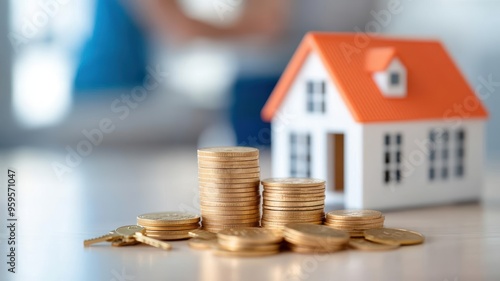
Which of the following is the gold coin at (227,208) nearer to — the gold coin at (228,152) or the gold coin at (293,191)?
the gold coin at (293,191)

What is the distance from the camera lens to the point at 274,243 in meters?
3.68

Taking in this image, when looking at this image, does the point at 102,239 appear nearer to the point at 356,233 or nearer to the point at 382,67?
the point at 356,233

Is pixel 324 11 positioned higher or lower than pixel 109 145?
higher

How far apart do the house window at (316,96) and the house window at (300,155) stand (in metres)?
0.22

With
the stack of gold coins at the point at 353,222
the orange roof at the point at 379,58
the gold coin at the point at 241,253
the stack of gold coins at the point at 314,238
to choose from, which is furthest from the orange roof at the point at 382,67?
the gold coin at the point at 241,253

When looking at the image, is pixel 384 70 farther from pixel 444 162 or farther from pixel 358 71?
pixel 444 162

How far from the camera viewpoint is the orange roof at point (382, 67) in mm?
5141

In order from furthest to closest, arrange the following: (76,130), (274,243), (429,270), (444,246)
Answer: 1. (76,130)
2. (444,246)
3. (274,243)
4. (429,270)

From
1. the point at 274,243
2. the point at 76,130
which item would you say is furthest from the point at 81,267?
the point at 76,130

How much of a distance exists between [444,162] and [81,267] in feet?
9.56

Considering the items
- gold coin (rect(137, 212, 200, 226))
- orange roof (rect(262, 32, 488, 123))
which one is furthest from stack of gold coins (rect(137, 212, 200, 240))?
orange roof (rect(262, 32, 488, 123))

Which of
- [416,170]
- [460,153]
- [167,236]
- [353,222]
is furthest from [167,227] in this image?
[460,153]

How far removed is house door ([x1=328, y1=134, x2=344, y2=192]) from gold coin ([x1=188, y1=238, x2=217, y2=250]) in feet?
5.29

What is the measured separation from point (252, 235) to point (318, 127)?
5.77ft
